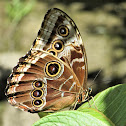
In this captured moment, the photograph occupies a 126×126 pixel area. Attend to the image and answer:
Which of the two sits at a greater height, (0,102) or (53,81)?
(53,81)

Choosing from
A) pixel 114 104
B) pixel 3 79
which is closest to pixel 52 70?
pixel 114 104

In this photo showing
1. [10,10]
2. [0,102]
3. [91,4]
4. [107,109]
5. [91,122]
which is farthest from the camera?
[91,4]

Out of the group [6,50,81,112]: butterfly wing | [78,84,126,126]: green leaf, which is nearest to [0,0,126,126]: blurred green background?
[6,50,81,112]: butterfly wing

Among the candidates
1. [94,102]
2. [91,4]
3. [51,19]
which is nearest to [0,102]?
[51,19]

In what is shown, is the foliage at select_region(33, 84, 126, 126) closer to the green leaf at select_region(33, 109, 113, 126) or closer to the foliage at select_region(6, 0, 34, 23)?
the green leaf at select_region(33, 109, 113, 126)

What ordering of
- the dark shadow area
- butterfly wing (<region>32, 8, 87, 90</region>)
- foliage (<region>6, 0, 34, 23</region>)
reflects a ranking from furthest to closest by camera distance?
foliage (<region>6, 0, 34, 23</region>)
the dark shadow area
butterfly wing (<region>32, 8, 87, 90</region>)

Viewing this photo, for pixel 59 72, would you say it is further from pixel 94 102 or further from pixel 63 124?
A: pixel 63 124

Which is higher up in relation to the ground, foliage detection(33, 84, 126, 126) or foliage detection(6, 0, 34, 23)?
foliage detection(6, 0, 34, 23)
